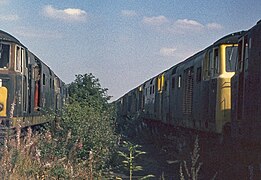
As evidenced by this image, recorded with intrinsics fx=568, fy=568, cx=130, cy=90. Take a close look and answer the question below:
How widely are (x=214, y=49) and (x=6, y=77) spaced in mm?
5131

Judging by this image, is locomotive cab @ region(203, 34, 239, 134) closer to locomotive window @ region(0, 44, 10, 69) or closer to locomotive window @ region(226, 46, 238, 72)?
locomotive window @ region(226, 46, 238, 72)

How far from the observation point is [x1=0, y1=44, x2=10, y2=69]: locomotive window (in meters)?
14.1

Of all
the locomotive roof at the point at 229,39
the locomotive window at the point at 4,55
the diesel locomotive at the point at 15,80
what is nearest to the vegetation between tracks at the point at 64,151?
the diesel locomotive at the point at 15,80

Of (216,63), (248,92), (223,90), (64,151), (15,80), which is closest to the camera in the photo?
(248,92)

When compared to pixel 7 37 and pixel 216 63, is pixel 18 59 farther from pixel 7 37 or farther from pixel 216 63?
pixel 216 63

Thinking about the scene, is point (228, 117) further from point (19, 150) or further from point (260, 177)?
point (19, 150)

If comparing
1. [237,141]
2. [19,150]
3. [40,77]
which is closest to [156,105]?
[40,77]

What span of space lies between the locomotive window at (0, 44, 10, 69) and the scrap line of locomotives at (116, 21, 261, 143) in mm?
4846

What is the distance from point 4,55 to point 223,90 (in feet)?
18.6

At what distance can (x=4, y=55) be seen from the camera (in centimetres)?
1420

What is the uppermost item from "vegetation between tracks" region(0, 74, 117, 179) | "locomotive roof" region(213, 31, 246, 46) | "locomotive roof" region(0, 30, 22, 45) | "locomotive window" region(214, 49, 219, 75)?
"locomotive roof" region(0, 30, 22, 45)

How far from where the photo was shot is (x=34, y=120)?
1739 centimetres

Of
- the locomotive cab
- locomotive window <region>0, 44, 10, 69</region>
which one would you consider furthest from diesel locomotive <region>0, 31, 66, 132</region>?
the locomotive cab

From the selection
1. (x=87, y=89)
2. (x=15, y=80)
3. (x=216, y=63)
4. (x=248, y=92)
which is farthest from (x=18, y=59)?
(x=87, y=89)
